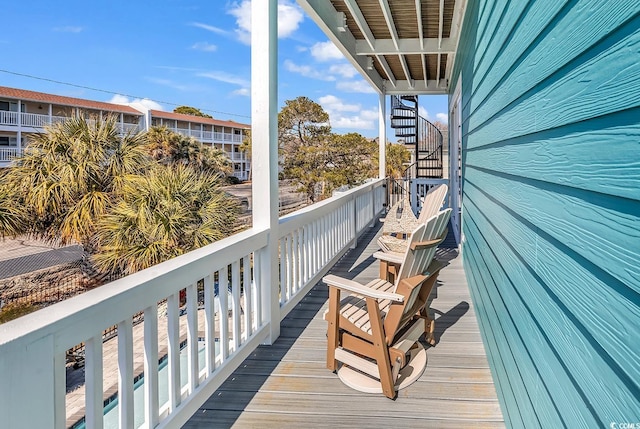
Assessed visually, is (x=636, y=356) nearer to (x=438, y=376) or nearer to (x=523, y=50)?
(x=523, y=50)

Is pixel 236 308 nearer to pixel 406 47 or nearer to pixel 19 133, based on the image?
pixel 406 47

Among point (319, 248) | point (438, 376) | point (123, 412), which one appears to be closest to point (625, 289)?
point (123, 412)

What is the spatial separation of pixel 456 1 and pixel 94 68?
61.5 feet

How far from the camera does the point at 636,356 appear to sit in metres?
0.64

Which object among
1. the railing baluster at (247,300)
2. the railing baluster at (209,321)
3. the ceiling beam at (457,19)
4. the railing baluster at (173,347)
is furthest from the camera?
the ceiling beam at (457,19)

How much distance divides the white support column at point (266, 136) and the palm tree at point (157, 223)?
632cm

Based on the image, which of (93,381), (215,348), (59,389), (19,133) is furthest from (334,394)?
(19,133)

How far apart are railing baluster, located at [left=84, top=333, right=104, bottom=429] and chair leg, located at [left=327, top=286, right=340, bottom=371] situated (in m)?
1.28

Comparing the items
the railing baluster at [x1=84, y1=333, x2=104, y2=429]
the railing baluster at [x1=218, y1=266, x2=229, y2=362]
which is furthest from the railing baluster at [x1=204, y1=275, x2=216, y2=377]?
the railing baluster at [x1=84, y1=333, x2=104, y2=429]

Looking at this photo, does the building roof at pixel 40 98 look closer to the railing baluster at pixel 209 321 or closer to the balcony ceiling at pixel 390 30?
the balcony ceiling at pixel 390 30

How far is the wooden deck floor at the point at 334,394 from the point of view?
203 cm

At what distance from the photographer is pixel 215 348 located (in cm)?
244

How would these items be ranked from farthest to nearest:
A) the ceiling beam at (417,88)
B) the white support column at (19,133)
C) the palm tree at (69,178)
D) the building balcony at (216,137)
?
the building balcony at (216,137), the white support column at (19,133), the palm tree at (69,178), the ceiling beam at (417,88)

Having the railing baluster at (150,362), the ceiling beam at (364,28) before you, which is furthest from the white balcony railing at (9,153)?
the railing baluster at (150,362)
